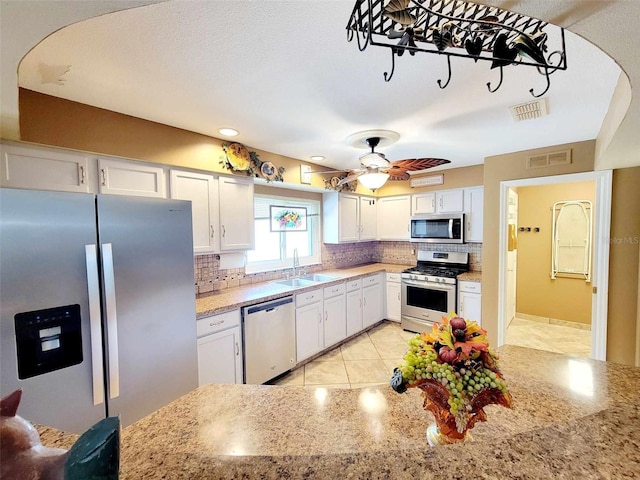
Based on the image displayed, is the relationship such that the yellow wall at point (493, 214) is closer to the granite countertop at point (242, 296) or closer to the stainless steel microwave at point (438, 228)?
the stainless steel microwave at point (438, 228)

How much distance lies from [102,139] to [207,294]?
1.55 meters

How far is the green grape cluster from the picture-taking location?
0.70 metres

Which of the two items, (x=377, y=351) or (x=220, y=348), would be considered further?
(x=377, y=351)

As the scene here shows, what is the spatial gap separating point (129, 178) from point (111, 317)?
1.07 m

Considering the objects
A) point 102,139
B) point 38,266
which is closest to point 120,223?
point 38,266

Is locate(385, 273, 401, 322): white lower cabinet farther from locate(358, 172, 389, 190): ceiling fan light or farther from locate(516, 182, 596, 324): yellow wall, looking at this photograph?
locate(358, 172, 389, 190): ceiling fan light

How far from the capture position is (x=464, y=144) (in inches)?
108

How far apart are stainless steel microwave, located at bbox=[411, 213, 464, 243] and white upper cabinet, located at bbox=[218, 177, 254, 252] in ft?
8.59

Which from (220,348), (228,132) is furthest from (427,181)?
(220,348)

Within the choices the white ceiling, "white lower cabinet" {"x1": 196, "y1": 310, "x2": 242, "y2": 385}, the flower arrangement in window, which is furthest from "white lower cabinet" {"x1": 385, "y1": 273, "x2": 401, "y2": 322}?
"white lower cabinet" {"x1": 196, "y1": 310, "x2": 242, "y2": 385}

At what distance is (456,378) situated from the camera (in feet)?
2.35

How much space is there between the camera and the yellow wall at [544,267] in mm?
3873

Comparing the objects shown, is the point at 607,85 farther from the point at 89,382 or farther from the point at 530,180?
the point at 89,382

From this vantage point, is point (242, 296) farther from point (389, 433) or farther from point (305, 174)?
point (389, 433)
